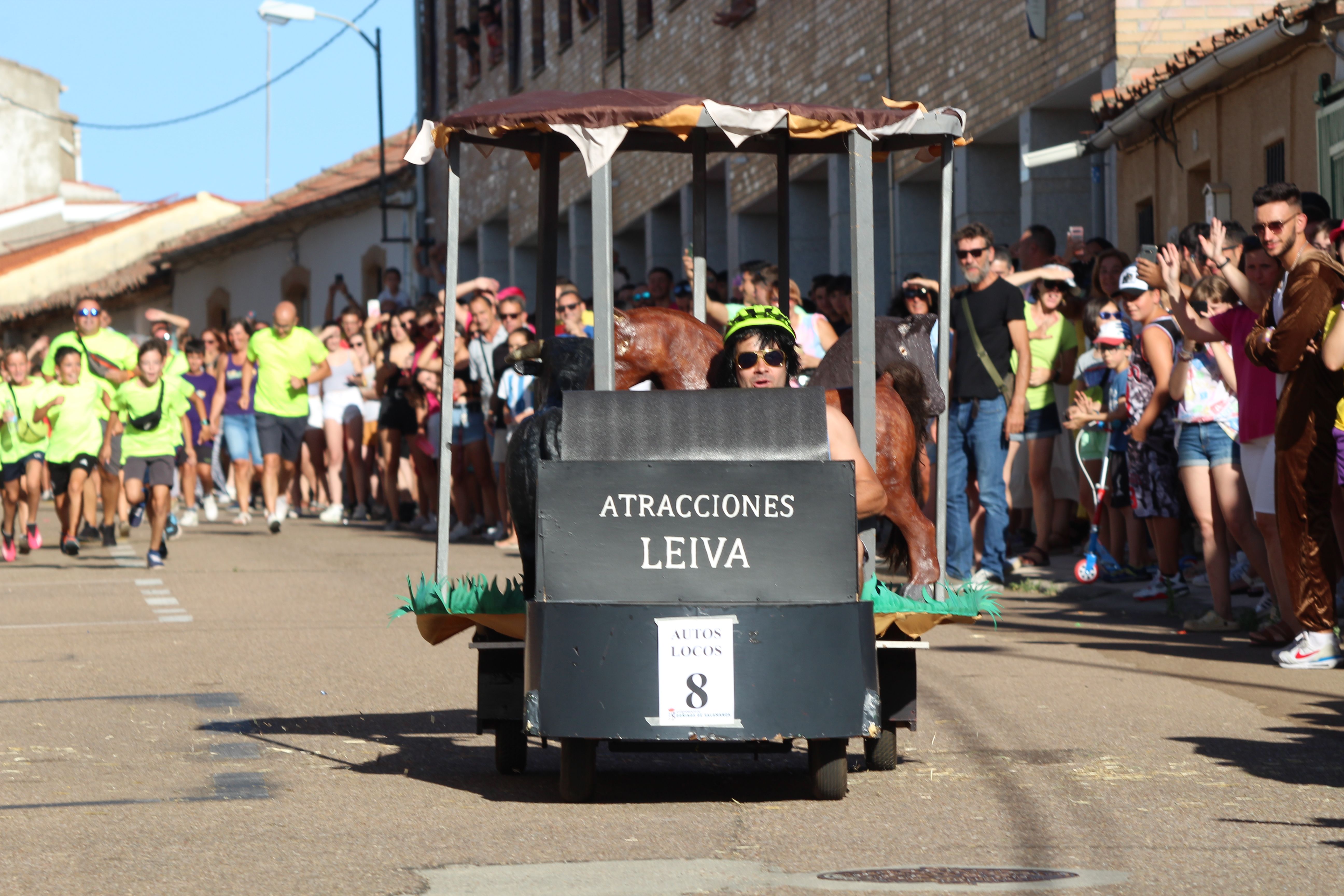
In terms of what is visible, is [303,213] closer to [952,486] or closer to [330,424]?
[330,424]

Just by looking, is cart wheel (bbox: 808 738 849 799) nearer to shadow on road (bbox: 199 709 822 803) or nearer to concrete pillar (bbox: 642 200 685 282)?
shadow on road (bbox: 199 709 822 803)

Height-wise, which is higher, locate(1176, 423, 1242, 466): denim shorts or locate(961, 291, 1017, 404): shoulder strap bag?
locate(961, 291, 1017, 404): shoulder strap bag

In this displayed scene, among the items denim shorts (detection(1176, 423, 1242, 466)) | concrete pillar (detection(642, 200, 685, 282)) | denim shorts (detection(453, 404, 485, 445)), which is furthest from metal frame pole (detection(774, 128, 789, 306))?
concrete pillar (detection(642, 200, 685, 282))

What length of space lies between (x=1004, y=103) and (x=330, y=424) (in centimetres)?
819

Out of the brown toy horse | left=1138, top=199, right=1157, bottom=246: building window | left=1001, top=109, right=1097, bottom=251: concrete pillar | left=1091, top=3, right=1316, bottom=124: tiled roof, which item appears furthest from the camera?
left=1001, top=109, right=1097, bottom=251: concrete pillar

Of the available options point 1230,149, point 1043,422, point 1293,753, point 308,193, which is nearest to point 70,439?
point 1043,422

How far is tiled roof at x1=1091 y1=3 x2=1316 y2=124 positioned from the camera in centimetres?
1473

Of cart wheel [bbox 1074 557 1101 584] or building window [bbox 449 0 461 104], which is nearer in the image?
cart wheel [bbox 1074 557 1101 584]

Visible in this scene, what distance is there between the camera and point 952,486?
43.8 feet

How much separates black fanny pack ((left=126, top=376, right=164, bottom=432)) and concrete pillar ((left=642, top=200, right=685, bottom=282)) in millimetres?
15014

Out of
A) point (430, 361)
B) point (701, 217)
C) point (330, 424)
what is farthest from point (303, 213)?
point (701, 217)

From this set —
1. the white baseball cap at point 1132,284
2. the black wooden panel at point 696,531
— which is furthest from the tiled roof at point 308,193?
the black wooden panel at point 696,531

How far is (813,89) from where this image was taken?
87.6 feet

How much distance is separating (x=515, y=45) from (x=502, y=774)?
34.2 metres
